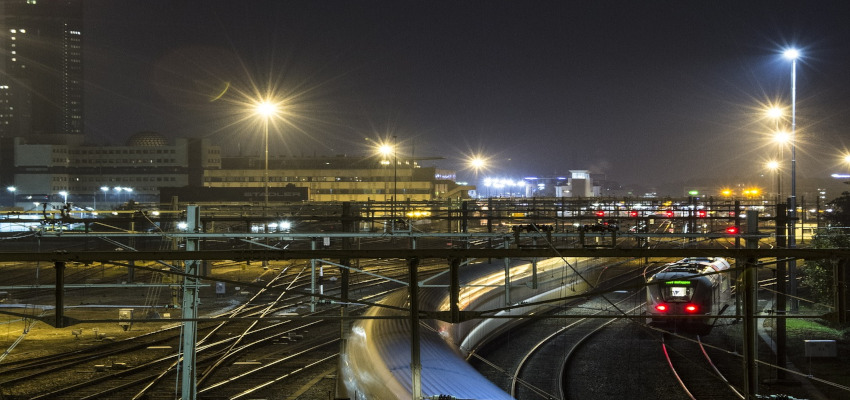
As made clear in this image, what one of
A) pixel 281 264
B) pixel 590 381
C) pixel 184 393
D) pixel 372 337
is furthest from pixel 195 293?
pixel 281 264

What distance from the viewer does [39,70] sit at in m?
194

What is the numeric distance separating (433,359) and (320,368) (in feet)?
19.3

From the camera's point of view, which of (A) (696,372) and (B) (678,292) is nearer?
(A) (696,372)

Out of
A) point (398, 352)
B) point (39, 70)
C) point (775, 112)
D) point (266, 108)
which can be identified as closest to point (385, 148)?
point (266, 108)

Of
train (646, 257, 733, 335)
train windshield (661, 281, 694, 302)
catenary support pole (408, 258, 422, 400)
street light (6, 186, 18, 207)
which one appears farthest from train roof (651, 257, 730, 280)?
street light (6, 186, 18, 207)

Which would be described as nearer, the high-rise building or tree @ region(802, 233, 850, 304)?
tree @ region(802, 233, 850, 304)

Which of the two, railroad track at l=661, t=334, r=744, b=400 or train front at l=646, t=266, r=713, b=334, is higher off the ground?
train front at l=646, t=266, r=713, b=334

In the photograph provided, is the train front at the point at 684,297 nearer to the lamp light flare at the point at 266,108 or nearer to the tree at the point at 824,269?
the tree at the point at 824,269

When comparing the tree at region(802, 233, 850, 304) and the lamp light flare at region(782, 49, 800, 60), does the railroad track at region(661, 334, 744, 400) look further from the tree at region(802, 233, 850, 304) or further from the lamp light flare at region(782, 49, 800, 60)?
the lamp light flare at region(782, 49, 800, 60)

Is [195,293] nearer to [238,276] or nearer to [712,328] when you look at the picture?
[712,328]

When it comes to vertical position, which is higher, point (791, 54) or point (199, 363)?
point (791, 54)

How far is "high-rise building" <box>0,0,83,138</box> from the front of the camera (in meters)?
190

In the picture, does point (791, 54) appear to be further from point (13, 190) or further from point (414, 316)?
point (13, 190)

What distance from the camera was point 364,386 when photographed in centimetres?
884
